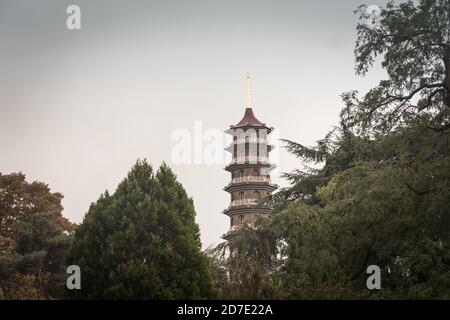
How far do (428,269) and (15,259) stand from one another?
22150 millimetres

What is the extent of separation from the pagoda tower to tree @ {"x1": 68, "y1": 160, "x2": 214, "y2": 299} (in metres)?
39.4

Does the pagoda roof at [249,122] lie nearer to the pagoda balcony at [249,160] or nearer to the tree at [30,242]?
the pagoda balcony at [249,160]

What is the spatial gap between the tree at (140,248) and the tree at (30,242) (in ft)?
A: 26.8

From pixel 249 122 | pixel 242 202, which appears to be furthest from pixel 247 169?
pixel 249 122

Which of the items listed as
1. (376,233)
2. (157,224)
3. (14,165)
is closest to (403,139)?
(376,233)

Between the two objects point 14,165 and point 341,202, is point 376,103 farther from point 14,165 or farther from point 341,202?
point 14,165

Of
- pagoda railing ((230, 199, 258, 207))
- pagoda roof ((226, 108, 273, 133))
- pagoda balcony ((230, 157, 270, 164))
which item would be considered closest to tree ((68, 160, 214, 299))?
pagoda railing ((230, 199, 258, 207))

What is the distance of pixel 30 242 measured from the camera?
37.5 metres

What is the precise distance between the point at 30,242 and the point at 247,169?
110 feet

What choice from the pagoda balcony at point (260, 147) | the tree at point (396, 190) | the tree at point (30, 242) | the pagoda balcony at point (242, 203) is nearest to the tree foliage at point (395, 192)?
the tree at point (396, 190)

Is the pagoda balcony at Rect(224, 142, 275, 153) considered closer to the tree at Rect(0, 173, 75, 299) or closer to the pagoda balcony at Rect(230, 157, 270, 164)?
the pagoda balcony at Rect(230, 157, 270, 164)

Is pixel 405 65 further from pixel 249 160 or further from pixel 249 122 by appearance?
pixel 249 122

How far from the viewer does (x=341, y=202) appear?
2216 cm

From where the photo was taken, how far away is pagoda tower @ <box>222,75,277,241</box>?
66.6m
